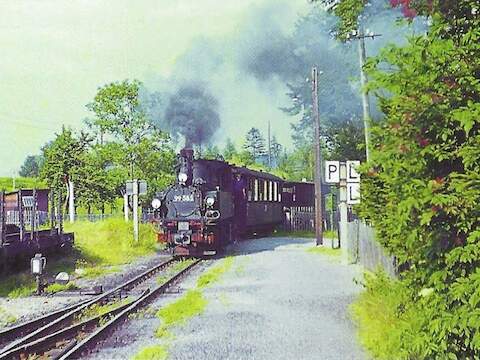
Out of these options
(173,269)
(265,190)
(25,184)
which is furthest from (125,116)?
(25,184)

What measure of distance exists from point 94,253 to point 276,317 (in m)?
13.8

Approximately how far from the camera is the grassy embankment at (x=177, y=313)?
837cm

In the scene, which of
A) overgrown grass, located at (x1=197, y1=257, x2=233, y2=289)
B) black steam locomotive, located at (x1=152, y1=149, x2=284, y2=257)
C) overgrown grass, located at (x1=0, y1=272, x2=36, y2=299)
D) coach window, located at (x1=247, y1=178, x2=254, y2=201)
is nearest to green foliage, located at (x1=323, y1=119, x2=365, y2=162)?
coach window, located at (x1=247, y1=178, x2=254, y2=201)

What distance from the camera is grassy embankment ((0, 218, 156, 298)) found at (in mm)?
15727

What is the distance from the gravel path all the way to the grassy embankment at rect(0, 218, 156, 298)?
14.2ft

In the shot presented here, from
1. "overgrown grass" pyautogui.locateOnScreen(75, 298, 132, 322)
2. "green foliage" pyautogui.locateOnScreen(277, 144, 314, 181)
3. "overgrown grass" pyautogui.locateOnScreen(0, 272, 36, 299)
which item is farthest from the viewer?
"green foliage" pyautogui.locateOnScreen(277, 144, 314, 181)

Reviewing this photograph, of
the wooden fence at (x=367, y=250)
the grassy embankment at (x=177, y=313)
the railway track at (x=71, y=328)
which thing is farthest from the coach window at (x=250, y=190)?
the railway track at (x=71, y=328)

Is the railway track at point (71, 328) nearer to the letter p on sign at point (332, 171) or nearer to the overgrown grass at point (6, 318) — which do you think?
the overgrown grass at point (6, 318)

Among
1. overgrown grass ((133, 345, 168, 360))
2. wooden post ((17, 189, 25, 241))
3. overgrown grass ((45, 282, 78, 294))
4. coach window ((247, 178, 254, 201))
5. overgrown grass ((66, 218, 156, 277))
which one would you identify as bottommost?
overgrown grass ((133, 345, 168, 360))

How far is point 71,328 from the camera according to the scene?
1016cm

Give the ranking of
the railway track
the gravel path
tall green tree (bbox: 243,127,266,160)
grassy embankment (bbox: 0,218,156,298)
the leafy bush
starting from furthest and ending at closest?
tall green tree (bbox: 243,127,266,160), grassy embankment (bbox: 0,218,156,298), the railway track, the gravel path, the leafy bush

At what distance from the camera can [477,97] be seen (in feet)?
15.5

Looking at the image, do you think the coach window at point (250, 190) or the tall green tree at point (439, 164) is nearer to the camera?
the tall green tree at point (439, 164)

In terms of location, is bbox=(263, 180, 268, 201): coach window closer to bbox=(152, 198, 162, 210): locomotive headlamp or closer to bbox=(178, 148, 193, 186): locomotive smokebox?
bbox=(178, 148, 193, 186): locomotive smokebox
